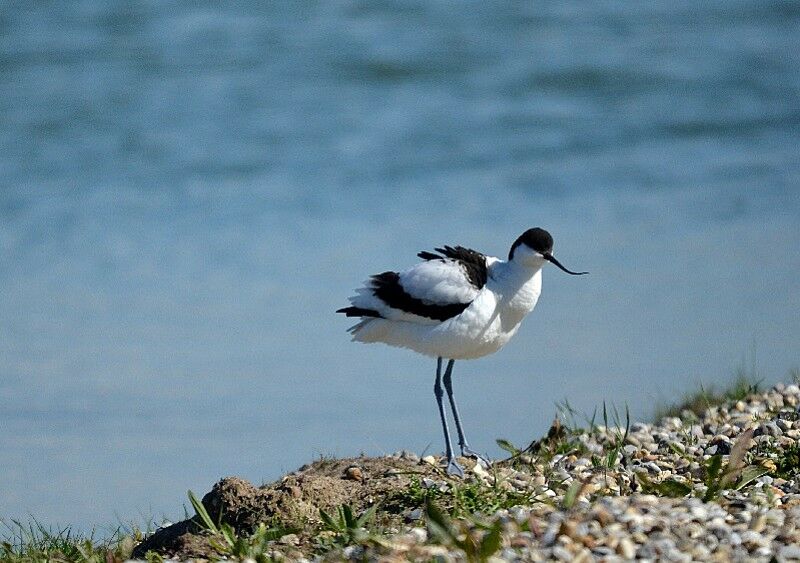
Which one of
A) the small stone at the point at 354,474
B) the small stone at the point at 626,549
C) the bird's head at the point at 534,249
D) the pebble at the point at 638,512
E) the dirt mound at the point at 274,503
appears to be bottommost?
the small stone at the point at 626,549

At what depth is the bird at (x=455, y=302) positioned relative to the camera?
27.0 ft

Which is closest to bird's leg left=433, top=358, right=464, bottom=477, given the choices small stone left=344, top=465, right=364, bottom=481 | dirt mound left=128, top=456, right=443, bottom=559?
dirt mound left=128, top=456, right=443, bottom=559

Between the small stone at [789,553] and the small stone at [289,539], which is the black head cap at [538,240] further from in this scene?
the small stone at [789,553]

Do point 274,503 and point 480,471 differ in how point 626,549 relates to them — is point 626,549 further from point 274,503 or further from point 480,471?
point 480,471

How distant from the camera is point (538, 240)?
8.57 m

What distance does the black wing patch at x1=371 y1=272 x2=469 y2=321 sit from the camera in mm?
8227

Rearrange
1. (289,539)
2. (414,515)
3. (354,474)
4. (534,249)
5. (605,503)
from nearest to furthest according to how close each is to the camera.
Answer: (605,503), (289,539), (414,515), (354,474), (534,249)

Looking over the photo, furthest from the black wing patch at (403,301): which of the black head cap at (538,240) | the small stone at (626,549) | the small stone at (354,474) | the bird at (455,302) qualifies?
the small stone at (626,549)

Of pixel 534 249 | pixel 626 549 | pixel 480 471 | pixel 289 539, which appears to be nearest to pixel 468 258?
pixel 534 249

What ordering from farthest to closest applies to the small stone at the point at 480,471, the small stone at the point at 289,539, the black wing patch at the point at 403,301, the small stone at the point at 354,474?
the black wing patch at the point at 403,301
the small stone at the point at 354,474
the small stone at the point at 480,471
the small stone at the point at 289,539

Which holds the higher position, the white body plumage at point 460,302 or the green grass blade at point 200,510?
the white body plumage at point 460,302

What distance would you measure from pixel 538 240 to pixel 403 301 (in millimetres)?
1013

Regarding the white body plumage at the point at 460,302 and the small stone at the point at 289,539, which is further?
the white body plumage at the point at 460,302

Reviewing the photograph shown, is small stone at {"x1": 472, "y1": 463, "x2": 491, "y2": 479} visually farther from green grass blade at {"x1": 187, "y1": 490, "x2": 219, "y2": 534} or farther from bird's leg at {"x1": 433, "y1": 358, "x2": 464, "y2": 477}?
green grass blade at {"x1": 187, "y1": 490, "x2": 219, "y2": 534}
